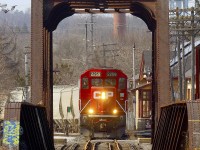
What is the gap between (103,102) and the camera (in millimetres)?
31188

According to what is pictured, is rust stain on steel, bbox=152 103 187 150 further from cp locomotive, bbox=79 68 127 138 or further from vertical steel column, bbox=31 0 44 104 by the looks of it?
cp locomotive, bbox=79 68 127 138

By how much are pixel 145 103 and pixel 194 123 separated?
171ft

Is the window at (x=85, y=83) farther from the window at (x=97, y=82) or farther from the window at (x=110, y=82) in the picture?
the window at (x=110, y=82)

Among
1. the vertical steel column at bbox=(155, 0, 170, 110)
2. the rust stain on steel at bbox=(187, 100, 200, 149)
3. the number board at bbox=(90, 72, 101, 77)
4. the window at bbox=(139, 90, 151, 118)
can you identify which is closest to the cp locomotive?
the number board at bbox=(90, 72, 101, 77)

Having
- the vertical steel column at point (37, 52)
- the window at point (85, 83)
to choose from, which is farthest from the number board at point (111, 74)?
the vertical steel column at point (37, 52)

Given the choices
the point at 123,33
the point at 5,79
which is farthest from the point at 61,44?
the point at 5,79

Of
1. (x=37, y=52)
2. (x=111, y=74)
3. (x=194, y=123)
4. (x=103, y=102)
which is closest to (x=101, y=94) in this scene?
(x=103, y=102)

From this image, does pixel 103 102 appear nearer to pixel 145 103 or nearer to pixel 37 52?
pixel 37 52

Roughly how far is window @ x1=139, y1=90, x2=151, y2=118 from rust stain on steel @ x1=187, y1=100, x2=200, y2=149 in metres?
49.6

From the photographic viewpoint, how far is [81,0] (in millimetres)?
25422

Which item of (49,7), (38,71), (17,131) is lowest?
(17,131)

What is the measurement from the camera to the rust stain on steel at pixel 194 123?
468 inches

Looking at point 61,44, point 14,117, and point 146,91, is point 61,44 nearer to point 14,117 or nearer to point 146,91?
point 146,91

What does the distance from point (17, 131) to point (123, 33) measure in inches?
5024
